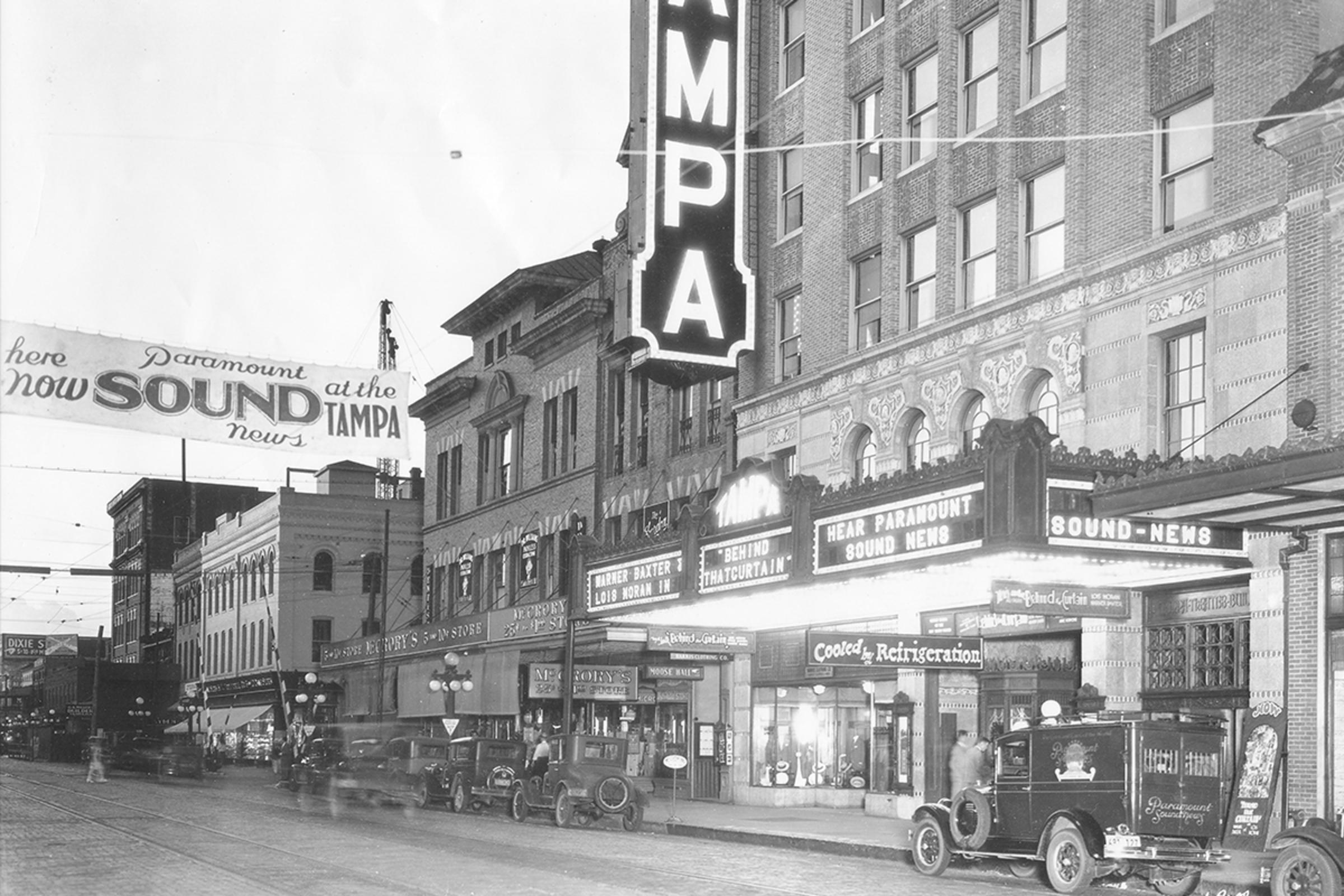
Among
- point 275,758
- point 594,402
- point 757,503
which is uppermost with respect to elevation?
point 594,402

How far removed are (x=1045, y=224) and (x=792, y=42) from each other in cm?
1119

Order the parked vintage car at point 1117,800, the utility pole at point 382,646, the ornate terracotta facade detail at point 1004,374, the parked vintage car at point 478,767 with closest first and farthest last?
the parked vintage car at point 1117,800
the ornate terracotta facade detail at point 1004,374
the parked vintage car at point 478,767
the utility pole at point 382,646

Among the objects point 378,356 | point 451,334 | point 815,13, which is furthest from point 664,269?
point 378,356

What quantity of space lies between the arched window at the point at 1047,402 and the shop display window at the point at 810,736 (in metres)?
10.5

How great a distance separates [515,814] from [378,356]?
63.5 meters

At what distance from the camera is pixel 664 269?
94.0ft

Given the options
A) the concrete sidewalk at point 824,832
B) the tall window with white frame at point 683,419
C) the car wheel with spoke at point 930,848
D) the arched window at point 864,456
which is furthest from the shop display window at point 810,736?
the car wheel with spoke at point 930,848

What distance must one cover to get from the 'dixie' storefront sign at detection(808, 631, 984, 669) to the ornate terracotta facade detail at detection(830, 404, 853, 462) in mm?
7562

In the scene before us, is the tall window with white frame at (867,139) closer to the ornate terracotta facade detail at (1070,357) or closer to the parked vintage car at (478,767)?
the ornate terracotta facade detail at (1070,357)

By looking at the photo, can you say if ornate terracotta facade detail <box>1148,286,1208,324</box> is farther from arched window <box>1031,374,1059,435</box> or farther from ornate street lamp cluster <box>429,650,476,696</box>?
ornate street lamp cluster <box>429,650,476,696</box>

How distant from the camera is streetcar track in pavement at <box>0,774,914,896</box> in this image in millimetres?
19141

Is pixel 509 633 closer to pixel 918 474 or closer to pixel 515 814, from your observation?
pixel 515 814

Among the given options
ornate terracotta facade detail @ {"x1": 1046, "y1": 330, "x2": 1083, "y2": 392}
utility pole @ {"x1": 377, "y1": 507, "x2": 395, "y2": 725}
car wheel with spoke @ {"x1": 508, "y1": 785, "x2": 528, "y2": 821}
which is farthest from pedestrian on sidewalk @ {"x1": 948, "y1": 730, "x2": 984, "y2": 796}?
utility pole @ {"x1": 377, "y1": 507, "x2": 395, "y2": 725}

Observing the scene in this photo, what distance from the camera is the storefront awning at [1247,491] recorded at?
58.5ft
